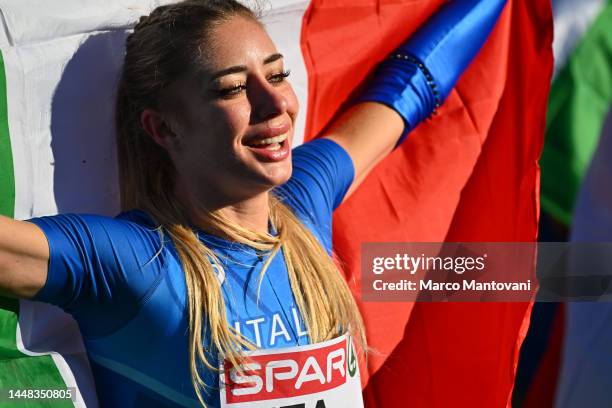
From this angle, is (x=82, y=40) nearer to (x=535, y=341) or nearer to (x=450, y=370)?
(x=450, y=370)

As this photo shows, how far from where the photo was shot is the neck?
2.05 metres

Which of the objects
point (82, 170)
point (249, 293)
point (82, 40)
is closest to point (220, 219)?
point (249, 293)

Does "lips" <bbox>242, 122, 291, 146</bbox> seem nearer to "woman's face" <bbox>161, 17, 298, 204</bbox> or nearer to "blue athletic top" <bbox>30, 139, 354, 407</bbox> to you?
"woman's face" <bbox>161, 17, 298, 204</bbox>

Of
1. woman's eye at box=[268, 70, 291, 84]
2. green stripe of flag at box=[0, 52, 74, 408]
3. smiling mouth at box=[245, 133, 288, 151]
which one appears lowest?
green stripe of flag at box=[0, 52, 74, 408]

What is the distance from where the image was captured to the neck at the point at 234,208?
80.7 inches

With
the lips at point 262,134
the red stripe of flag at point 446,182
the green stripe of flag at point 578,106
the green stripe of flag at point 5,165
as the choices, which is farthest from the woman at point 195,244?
the green stripe of flag at point 578,106

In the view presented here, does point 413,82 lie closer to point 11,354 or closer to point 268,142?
point 268,142

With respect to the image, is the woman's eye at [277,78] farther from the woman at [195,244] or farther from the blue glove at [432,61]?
the blue glove at [432,61]

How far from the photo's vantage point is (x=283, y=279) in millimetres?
2064

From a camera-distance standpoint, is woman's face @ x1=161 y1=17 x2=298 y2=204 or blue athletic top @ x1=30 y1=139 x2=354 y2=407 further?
woman's face @ x1=161 y1=17 x2=298 y2=204

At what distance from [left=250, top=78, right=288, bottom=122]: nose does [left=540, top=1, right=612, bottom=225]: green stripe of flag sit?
Answer: 156 cm

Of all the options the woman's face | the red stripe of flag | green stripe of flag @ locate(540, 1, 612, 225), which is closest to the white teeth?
the woman's face

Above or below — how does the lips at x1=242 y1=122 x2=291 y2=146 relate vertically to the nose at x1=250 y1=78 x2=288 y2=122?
below

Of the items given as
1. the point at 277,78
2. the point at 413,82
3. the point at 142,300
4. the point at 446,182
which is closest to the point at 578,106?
the point at 446,182
